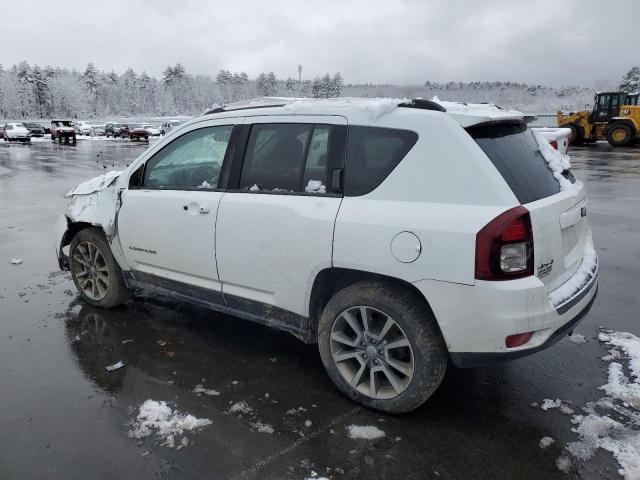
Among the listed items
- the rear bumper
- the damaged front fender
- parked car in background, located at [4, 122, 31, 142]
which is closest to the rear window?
the rear bumper

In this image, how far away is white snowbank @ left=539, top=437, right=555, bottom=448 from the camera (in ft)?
9.29

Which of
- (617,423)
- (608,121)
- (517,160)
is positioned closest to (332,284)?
(517,160)

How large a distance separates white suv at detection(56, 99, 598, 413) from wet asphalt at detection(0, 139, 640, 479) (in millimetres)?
351

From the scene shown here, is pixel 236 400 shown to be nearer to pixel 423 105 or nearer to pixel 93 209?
pixel 423 105

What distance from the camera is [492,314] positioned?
2654mm

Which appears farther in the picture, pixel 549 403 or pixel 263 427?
pixel 549 403

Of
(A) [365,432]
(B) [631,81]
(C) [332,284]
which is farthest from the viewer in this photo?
(B) [631,81]

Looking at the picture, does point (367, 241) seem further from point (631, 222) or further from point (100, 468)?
point (631, 222)

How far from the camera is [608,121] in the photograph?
27.2 m

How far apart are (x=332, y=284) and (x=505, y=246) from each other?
115 cm

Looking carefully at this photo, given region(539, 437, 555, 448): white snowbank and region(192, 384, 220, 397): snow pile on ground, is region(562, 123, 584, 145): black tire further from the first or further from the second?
region(192, 384, 220, 397): snow pile on ground

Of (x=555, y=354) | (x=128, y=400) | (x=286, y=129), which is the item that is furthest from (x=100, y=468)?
(x=555, y=354)

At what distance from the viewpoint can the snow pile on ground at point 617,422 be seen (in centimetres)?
Answer: 273

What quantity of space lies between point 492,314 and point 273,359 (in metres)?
1.82
